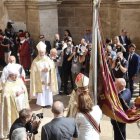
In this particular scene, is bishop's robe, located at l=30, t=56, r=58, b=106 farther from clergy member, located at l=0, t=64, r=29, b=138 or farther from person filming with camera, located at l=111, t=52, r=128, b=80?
clergy member, located at l=0, t=64, r=29, b=138

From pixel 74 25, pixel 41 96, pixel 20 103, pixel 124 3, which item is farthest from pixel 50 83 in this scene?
pixel 74 25

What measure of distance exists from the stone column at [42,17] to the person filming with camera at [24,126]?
9267 millimetres

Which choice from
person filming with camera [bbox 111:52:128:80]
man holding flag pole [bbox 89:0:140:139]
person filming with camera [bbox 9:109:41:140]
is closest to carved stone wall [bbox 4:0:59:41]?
person filming with camera [bbox 111:52:128:80]

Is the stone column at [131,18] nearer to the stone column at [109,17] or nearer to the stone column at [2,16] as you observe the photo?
the stone column at [109,17]

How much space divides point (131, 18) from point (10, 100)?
6.66 meters

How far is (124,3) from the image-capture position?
584 inches

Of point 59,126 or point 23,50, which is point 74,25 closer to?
point 23,50

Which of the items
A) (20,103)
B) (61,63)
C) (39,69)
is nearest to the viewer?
(20,103)

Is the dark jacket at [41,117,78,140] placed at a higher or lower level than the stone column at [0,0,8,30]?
lower

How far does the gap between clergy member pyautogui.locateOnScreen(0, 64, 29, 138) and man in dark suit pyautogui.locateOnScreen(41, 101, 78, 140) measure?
314 centimetres

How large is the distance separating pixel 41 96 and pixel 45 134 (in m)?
5.40

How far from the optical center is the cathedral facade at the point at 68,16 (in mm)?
14930

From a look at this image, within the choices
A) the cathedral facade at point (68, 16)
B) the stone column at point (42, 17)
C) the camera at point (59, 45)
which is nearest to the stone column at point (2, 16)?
the cathedral facade at point (68, 16)

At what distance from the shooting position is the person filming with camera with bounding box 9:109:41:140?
6429 mm
